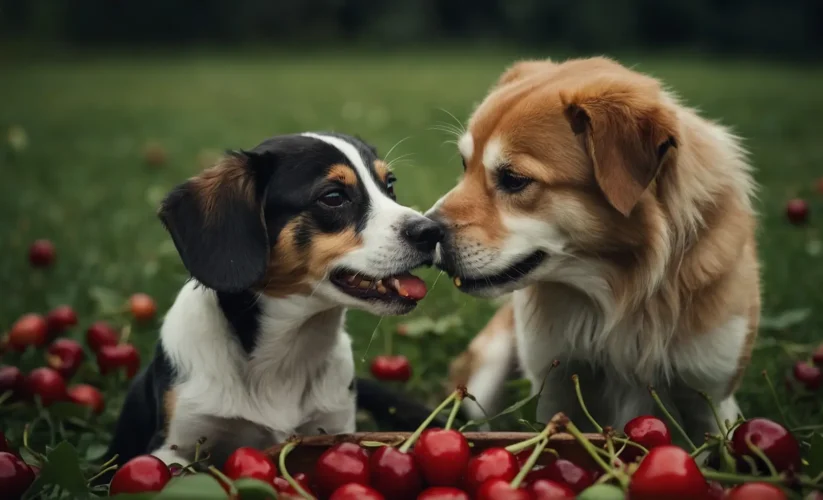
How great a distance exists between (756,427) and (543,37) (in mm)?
20466

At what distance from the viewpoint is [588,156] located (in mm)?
2783

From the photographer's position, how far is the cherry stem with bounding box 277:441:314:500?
6.13 feet

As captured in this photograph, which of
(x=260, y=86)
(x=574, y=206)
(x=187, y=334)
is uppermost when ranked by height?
(x=574, y=206)

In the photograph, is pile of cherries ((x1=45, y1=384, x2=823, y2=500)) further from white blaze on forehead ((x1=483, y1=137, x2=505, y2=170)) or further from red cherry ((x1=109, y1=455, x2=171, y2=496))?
white blaze on forehead ((x1=483, y1=137, x2=505, y2=170))

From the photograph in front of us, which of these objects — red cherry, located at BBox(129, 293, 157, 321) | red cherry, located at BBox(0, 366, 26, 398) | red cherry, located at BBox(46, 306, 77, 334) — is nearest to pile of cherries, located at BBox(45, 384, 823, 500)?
red cherry, located at BBox(0, 366, 26, 398)

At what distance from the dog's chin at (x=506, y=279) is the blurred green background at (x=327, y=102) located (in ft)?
2.83

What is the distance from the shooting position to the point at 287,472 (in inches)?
82.8

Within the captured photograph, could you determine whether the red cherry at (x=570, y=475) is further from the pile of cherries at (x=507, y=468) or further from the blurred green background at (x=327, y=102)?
the blurred green background at (x=327, y=102)

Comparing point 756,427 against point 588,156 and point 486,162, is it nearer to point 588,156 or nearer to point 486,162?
point 588,156

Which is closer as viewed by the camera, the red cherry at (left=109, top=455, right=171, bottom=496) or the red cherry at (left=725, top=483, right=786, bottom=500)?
the red cherry at (left=725, top=483, right=786, bottom=500)

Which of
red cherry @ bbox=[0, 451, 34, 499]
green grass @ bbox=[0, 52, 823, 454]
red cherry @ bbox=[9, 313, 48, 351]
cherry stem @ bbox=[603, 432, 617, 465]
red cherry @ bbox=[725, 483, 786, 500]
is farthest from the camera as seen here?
green grass @ bbox=[0, 52, 823, 454]

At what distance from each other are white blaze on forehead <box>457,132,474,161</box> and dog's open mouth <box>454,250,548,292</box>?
17.4 inches

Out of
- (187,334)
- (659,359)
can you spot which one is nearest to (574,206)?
(659,359)

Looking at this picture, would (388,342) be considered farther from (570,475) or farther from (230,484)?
(230,484)
